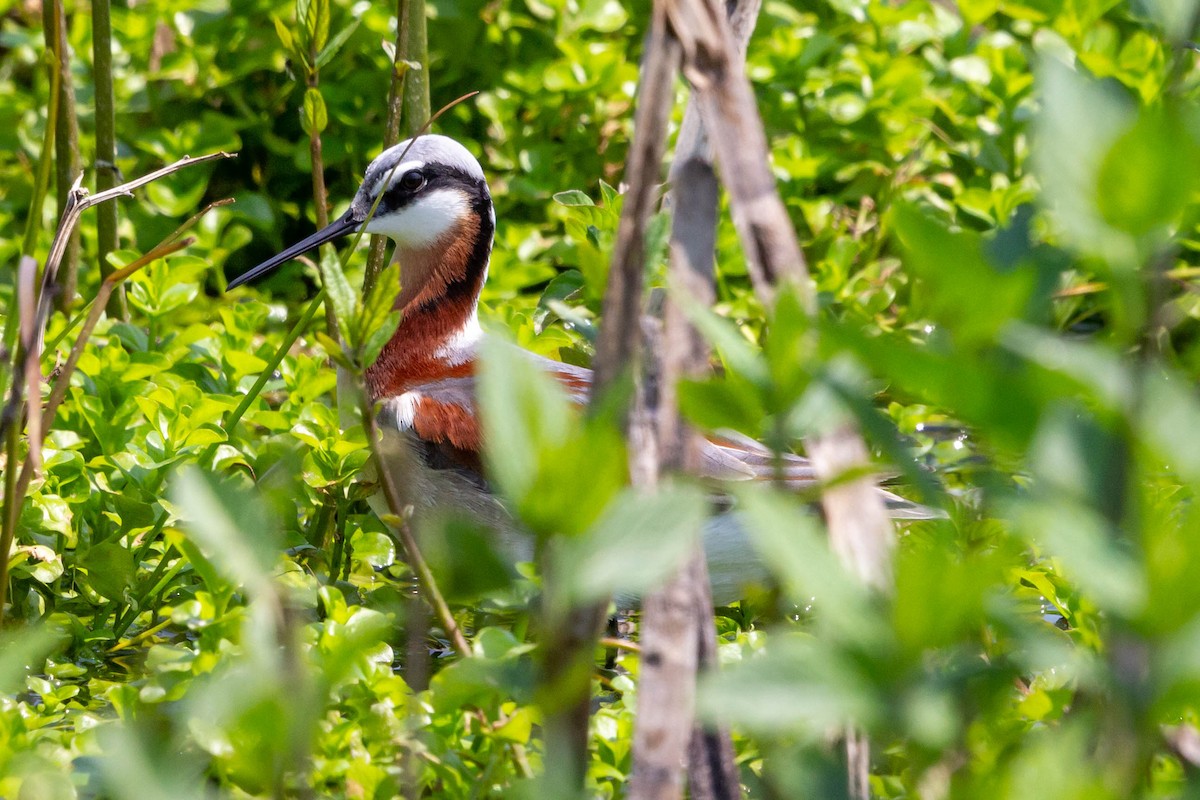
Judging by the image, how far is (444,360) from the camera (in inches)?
131

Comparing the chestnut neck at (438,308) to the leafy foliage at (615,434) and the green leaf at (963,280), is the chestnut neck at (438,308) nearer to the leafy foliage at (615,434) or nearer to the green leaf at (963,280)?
the leafy foliage at (615,434)

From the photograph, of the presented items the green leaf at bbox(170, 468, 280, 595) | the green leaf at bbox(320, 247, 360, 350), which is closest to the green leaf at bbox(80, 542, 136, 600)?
the green leaf at bbox(320, 247, 360, 350)

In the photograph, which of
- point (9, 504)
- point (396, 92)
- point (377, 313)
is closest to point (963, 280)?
point (377, 313)

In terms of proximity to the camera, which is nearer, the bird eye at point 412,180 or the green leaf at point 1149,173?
the green leaf at point 1149,173

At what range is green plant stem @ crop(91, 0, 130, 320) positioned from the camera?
3152 mm

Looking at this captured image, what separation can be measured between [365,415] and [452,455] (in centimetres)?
151

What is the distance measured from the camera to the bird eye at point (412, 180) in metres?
3.46

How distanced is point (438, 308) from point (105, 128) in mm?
879

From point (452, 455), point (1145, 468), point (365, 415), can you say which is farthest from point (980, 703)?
point (452, 455)

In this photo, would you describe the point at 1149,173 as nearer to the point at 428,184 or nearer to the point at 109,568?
the point at 109,568

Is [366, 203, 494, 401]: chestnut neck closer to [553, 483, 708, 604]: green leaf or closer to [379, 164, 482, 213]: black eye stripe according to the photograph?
[379, 164, 482, 213]: black eye stripe

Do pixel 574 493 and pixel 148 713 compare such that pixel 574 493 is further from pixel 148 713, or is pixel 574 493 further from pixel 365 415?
pixel 148 713

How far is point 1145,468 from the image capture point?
0.96 metres

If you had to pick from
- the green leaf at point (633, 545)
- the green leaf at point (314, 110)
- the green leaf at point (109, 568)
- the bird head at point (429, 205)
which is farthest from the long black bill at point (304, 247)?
the green leaf at point (633, 545)
